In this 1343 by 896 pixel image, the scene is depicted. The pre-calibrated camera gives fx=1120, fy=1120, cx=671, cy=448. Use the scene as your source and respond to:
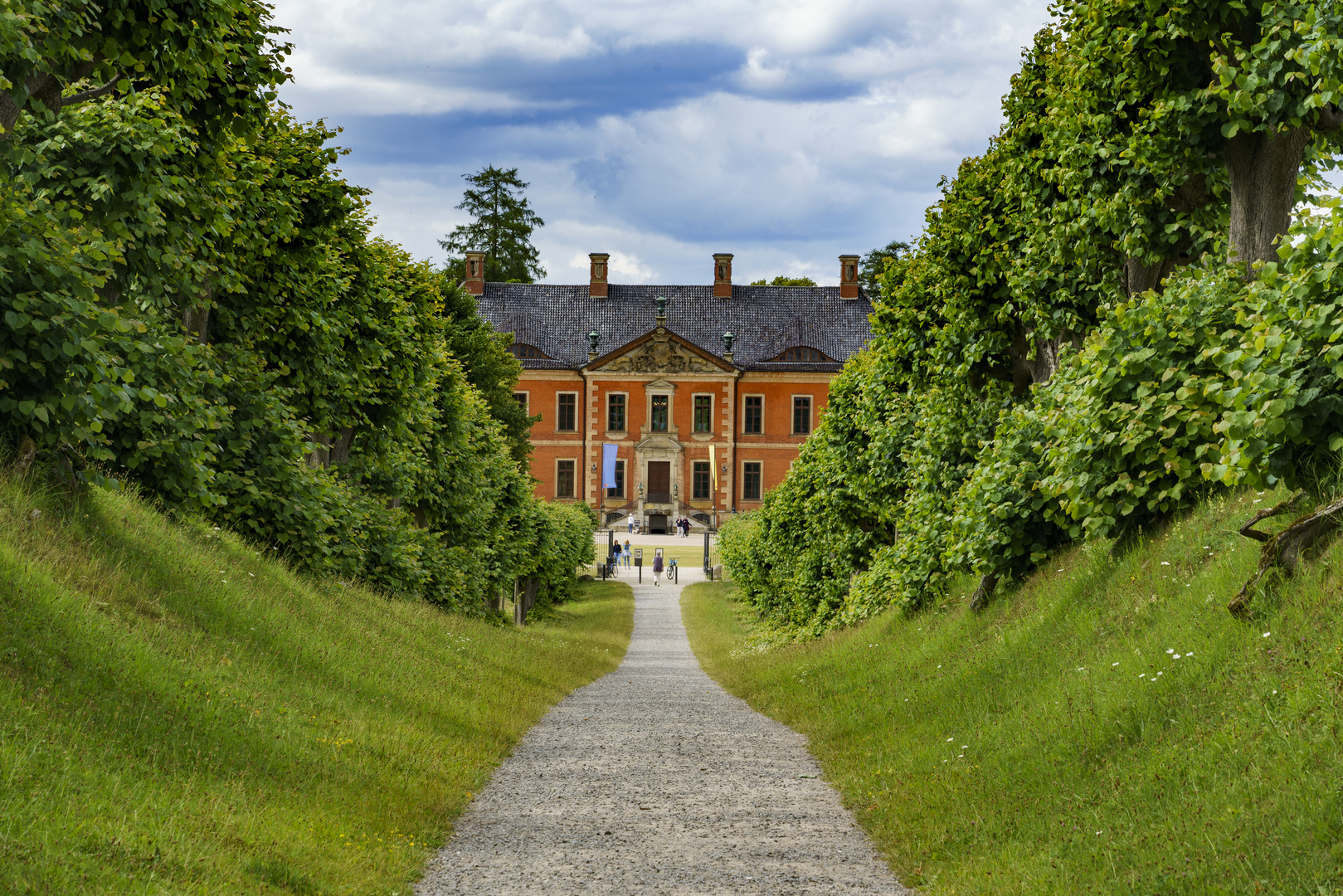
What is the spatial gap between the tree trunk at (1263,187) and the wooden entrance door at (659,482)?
60.8m

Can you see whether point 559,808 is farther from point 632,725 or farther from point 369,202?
point 369,202

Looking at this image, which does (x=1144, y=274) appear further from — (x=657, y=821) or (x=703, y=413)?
(x=703, y=413)

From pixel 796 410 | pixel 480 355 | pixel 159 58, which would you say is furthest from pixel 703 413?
pixel 159 58

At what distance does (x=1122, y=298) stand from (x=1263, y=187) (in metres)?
2.35

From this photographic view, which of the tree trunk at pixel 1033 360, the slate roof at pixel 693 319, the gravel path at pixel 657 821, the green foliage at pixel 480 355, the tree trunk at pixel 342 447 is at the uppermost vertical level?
the slate roof at pixel 693 319

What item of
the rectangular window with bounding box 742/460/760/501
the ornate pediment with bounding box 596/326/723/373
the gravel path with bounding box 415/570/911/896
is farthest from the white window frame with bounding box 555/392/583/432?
the gravel path with bounding box 415/570/911/896

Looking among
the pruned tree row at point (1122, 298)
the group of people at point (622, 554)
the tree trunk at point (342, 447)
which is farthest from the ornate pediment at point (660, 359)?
the pruned tree row at point (1122, 298)

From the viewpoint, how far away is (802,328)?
70.6 metres

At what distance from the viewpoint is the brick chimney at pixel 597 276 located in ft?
A: 237

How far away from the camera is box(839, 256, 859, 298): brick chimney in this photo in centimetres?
7088

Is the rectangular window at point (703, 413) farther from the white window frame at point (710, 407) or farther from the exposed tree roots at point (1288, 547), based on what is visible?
the exposed tree roots at point (1288, 547)

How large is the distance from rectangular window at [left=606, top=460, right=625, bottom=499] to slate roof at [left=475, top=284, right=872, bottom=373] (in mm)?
6768

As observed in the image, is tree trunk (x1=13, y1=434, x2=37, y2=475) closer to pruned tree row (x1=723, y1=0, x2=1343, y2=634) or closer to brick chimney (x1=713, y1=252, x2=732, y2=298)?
pruned tree row (x1=723, y1=0, x2=1343, y2=634)

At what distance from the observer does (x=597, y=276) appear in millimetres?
72250
